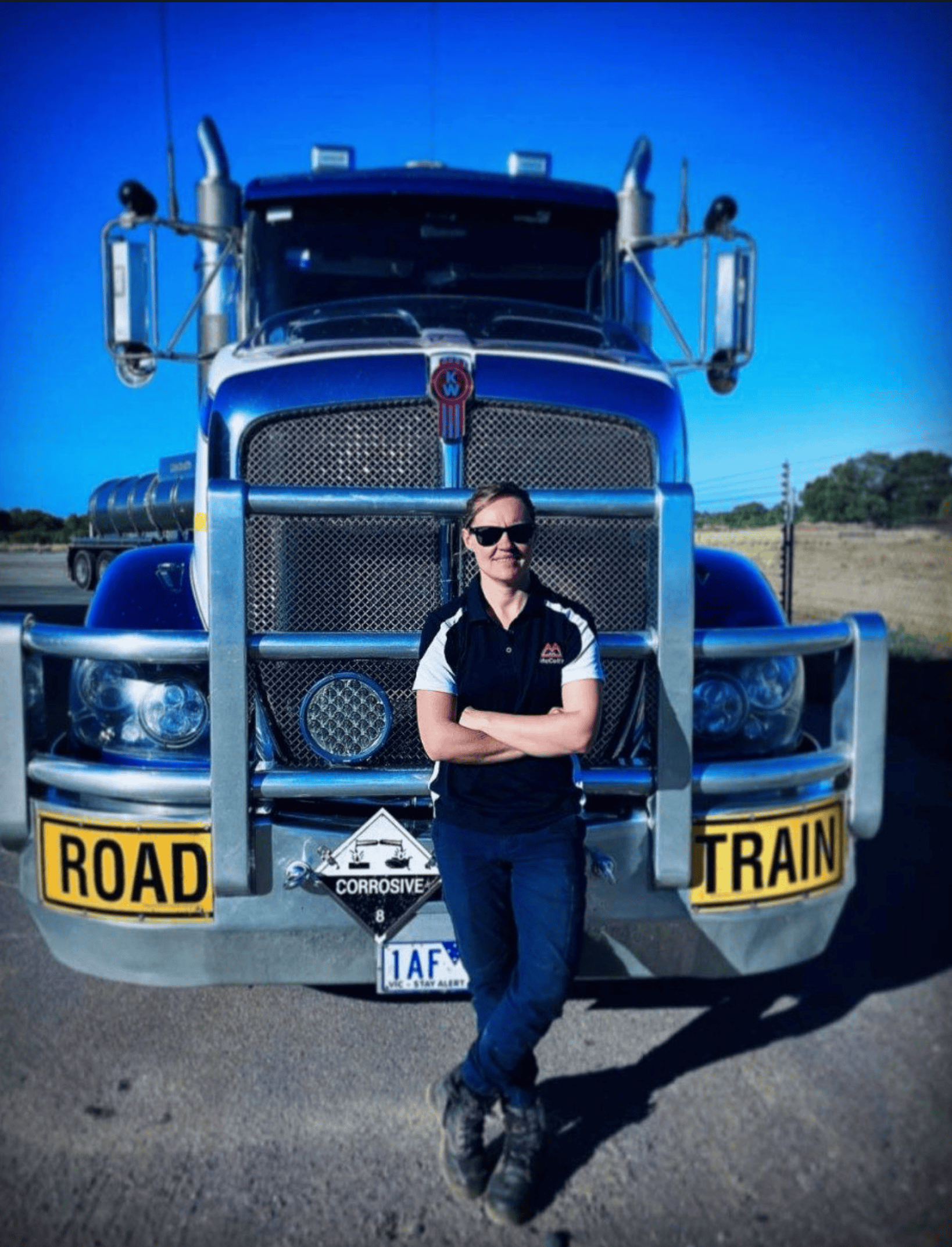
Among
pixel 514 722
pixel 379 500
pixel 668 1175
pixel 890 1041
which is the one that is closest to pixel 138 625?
pixel 379 500

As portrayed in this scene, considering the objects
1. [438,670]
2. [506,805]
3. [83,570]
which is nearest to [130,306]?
[438,670]

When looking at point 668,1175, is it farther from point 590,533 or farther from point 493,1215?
point 590,533

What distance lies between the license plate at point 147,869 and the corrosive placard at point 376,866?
0.32m

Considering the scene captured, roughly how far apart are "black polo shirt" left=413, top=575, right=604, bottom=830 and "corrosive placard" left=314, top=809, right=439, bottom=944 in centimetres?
18

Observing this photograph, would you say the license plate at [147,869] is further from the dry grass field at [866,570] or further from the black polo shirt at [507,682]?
the dry grass field at [866,570]

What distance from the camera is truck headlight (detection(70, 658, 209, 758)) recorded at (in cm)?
324

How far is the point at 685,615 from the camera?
3.07m

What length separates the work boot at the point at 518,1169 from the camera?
269cm

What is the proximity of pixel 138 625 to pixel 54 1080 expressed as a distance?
137cm

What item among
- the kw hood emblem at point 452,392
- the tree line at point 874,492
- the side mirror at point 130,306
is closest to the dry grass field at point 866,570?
the tree line at point 874,492

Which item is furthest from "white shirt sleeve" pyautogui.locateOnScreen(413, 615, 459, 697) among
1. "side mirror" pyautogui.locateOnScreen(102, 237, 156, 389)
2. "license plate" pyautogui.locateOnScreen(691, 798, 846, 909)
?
"side mirror" pyautogui.locateOnScreen(102, 237, 156, 389)

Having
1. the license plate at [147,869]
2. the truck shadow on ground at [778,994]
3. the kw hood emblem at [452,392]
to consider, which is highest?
the kw hood emblem at [452,392]

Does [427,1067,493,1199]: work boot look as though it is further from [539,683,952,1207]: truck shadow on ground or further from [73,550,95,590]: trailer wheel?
[73,550,95,590]: trailer wheel

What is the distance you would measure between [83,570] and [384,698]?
74.0 feet
